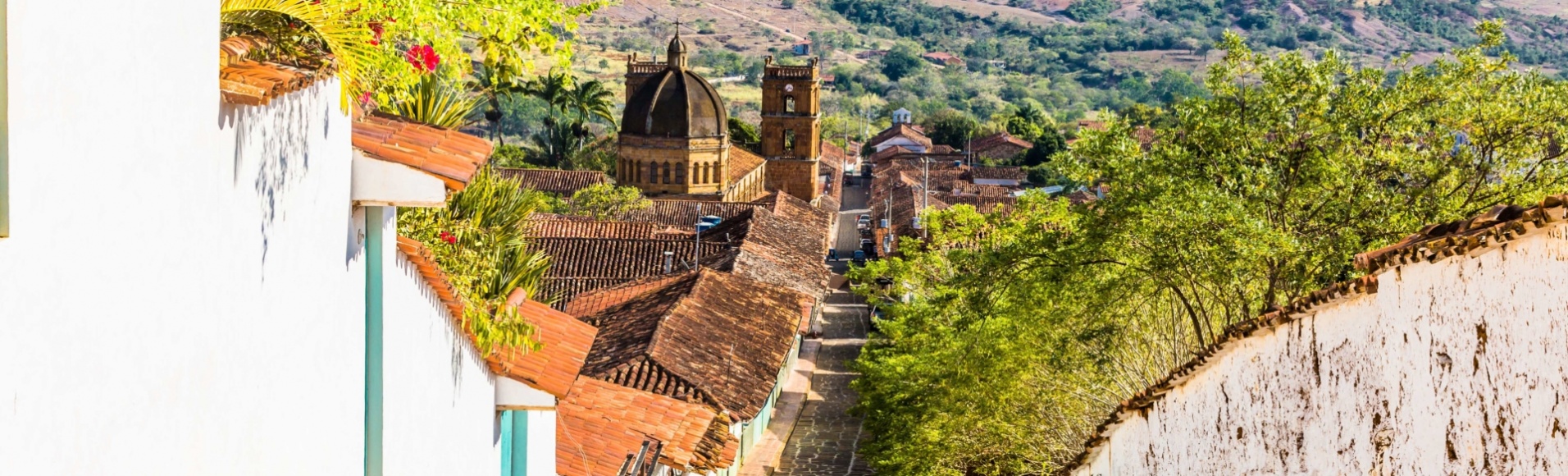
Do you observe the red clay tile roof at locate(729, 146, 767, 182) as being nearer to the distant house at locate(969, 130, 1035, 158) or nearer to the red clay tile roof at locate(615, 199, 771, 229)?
the red clay tile roof at locate(615, 199, 771, 229)

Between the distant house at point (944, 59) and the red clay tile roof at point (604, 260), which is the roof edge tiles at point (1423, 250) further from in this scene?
the distant house at point (944, 59)

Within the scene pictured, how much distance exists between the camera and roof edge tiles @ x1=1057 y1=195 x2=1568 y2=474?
594cm

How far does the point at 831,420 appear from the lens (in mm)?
32031

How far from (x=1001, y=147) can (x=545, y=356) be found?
290ft

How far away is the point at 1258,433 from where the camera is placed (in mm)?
7621

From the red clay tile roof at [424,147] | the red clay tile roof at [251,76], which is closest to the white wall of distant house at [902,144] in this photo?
the red clay tile roof at [424,147]

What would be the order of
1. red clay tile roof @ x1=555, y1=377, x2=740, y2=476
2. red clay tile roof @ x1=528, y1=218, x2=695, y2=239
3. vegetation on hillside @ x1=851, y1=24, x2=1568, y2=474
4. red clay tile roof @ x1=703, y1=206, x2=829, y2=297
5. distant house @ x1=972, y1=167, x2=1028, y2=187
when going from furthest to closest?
distant house @ x1=972, y1=167, x2=1028, y2=187, red clay tile roof @ x1=528, y1=218, x2=695, y2=239, red clay tile roof @ x1=703, y1=206, x2=829, y2=297, vegetation on hillside @ x1=851, y1=24, x2=1568, y2=474, red clay tile roof @ x1=555, y1=377, x2=740, y2=476

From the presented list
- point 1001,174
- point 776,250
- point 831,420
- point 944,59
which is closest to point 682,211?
point 776,250

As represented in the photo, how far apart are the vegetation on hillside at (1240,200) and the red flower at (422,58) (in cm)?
857

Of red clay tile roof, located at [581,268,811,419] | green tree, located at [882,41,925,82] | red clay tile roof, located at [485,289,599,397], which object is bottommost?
red clay tile roof, located at [581,268,811,419]

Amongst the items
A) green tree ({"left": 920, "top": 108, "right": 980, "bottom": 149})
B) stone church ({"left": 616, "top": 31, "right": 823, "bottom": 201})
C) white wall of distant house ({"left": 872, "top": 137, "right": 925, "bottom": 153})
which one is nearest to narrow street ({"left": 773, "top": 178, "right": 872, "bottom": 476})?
stone church ({"left": 616, "top": 31, "right": 823, "bottom": 201})

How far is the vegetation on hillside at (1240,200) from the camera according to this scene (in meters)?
13.8

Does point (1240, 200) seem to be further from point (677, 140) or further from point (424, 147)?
point (677, 140)

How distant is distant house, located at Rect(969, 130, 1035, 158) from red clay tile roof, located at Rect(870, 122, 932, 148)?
398 cm
